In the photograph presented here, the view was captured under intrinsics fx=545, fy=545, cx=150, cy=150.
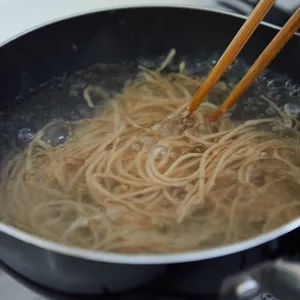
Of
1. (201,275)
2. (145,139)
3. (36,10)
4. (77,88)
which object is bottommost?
(201,275)

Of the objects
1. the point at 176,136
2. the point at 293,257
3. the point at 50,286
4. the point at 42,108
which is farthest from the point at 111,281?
the point at 42,108

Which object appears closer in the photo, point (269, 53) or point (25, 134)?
point (269, 53)

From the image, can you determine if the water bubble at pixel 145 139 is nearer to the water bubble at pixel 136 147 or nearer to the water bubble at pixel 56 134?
the water bubble at pixel 136 147

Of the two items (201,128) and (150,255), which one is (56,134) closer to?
(201,128)

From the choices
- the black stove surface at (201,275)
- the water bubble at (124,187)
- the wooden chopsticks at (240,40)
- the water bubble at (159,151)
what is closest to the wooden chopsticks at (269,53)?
the wooden chopsticks at (240,40)

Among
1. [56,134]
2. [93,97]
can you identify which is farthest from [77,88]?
[56,134]

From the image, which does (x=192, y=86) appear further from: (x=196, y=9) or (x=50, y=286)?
(x=50, y=286)
